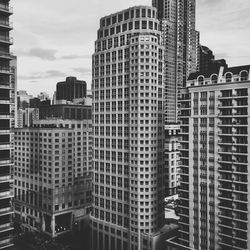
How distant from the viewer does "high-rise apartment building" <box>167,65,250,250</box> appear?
274ft

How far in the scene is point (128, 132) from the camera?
4461 inches

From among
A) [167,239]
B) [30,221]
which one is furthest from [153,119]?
[30,221]

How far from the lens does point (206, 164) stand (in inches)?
3573

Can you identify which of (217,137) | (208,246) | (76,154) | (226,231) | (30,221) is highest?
(217,137)

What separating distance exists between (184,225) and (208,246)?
32.0 feet

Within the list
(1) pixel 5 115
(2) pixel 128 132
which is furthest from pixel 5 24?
(2) pixel 128 132

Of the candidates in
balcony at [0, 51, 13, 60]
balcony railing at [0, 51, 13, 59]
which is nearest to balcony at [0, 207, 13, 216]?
balcony at [0, 51, 13, 60]

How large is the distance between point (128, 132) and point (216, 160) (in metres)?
36.7

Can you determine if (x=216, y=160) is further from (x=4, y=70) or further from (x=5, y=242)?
(x=4, y=70)

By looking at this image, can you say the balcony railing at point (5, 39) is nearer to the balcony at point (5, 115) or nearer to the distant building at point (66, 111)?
the balcony at point (5, 115)

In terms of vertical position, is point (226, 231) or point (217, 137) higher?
point (217, 137)

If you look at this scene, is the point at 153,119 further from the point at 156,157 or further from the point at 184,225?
the point at 184,225

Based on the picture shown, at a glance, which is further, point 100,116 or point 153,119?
point 100,116

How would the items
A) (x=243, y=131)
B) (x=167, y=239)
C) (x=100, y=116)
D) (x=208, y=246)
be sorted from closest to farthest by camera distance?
(x=243, y=131) → (x=208, y=246) → (x=167, y=239) → (x=100, y=116)
